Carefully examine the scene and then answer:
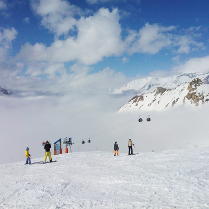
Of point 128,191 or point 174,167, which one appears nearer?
point 128,191

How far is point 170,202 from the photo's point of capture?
1349 centimetres

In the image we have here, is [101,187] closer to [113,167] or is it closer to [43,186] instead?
[43,186]

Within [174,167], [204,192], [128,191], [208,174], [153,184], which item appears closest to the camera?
[204,192]

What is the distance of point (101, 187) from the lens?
16.8 m

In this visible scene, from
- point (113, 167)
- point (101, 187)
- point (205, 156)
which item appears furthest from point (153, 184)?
point (205, 156)

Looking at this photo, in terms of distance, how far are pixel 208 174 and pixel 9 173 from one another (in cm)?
1355

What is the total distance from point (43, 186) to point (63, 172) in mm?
4241

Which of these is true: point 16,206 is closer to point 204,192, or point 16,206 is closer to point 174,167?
point 204,192

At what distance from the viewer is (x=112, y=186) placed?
16875 mm

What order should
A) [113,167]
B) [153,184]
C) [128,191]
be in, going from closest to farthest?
1. [128,191]
2. [153,184]
3. [113,167]

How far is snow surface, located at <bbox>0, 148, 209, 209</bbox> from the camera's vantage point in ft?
45.1

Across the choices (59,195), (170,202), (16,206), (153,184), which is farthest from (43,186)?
(170,202)

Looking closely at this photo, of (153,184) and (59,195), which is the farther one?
(153,184)

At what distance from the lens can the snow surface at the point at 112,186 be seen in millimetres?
13745
